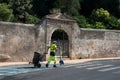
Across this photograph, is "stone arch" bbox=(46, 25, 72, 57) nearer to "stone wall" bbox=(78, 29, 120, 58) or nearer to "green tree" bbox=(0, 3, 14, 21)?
"stone wall" bbox=(78, 29, 120, 58)

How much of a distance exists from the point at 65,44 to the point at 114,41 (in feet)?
19.5

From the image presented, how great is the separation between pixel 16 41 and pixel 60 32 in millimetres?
6101

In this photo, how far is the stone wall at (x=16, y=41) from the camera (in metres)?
23.0

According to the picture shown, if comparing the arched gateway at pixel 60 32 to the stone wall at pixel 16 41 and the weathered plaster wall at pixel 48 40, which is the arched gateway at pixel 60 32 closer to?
the weathered plaster wall at pixel 48 40

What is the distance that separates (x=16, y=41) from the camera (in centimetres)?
2378

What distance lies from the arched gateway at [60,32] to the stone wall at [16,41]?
89 centimetres

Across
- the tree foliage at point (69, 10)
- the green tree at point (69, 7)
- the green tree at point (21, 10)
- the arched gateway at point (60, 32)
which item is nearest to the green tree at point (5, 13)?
the tree foliage at point (69, 10)

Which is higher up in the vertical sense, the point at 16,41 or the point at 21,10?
the point at 21,10

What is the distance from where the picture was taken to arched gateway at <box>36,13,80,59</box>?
2550cm

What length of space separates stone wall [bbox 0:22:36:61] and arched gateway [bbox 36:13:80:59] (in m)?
0.89

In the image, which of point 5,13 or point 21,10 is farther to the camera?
point 21,10

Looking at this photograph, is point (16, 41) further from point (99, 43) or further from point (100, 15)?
point (100, 15)

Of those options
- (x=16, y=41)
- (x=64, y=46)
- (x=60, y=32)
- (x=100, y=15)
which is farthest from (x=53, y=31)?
(x=100, y=15)

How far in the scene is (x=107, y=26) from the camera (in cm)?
3950
